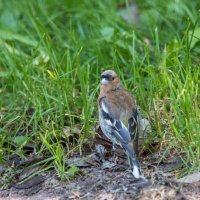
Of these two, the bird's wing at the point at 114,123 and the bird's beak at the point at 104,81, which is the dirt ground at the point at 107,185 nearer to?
the bird's wing at the point at 114,123

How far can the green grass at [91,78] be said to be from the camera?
19.9 feet

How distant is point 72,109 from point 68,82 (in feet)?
0.94

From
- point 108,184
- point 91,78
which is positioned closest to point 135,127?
point 108,184

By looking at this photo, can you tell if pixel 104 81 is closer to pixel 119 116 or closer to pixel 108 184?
pixel 119 116

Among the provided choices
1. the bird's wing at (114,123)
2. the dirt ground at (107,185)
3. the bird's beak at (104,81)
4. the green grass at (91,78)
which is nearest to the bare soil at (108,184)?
the dirt ground at (107,185)

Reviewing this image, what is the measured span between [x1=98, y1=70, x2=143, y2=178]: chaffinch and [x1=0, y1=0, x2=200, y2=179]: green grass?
18 centimetres

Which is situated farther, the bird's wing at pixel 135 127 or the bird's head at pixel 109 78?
the bird's head at pixel 109 78

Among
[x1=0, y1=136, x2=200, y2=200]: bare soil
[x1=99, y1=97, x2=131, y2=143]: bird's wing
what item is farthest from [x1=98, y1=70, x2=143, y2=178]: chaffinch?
[x1=0, y1=136, x2=200, y2=200]: bare soil

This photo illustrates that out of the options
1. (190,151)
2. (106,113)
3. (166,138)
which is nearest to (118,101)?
(106,113)

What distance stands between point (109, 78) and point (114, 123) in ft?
2.11

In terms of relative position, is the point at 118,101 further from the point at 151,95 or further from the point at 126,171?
the point at 126,171

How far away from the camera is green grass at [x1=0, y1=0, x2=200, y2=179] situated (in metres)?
6.06

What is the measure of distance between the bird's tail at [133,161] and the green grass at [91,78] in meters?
0.36

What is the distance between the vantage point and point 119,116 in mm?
6203
